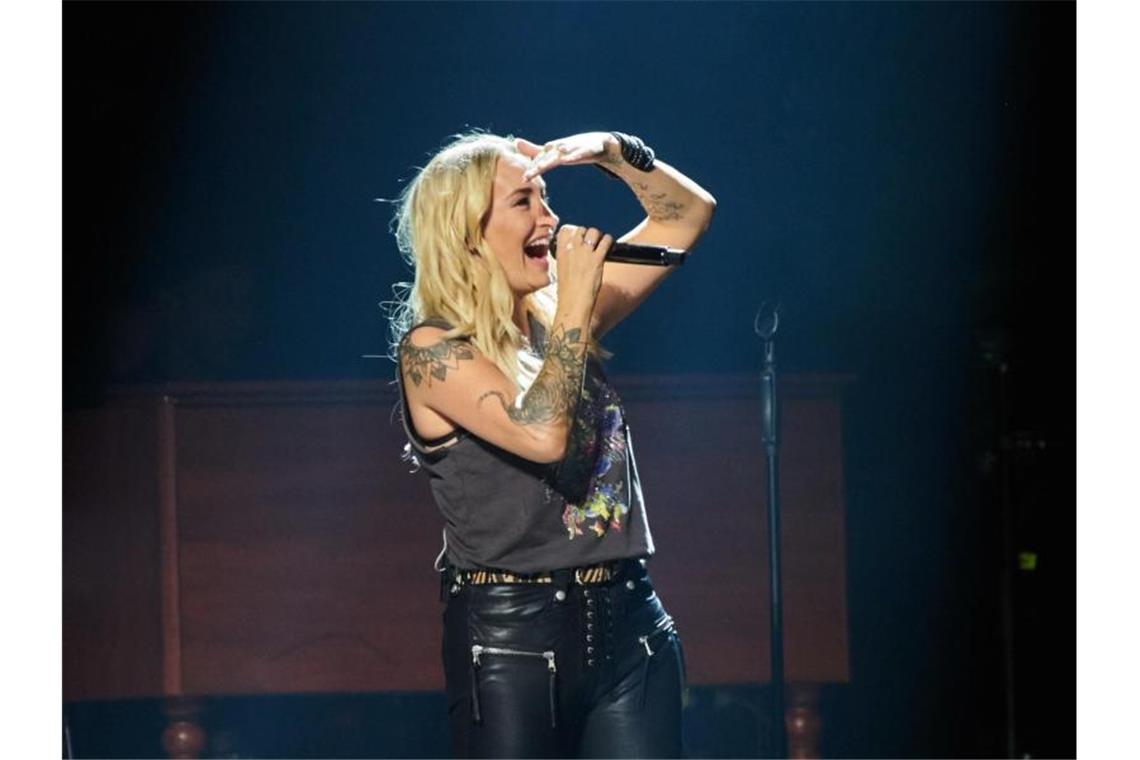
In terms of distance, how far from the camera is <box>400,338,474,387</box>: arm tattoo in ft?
6.40

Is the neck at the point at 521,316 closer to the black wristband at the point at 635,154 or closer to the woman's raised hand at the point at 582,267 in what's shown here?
the woman's raised hand at the point at 582,267

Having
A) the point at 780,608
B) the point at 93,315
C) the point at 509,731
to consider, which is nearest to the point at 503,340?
the point at 509,731

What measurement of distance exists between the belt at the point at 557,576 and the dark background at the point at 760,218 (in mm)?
1872

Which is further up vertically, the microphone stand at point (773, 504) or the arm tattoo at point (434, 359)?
the arm tattoo at point (434, 359)

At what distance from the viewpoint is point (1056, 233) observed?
4043 millimetres

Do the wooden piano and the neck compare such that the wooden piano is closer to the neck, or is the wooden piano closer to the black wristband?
the black wristband

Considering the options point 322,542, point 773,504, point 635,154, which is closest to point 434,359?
point 635,154

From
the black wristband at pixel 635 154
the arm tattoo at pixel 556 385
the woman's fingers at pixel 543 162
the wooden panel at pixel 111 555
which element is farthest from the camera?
the wooden panel at pixel 111 555

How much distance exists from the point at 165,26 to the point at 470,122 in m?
0.75

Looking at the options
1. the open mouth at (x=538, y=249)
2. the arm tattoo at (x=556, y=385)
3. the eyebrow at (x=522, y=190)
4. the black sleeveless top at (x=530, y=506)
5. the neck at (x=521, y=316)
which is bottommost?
the black sleeveless top at (x=530, y=506)

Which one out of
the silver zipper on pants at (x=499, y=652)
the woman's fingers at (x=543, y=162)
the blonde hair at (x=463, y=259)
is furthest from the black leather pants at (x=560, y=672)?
the woman's fingers at (x=543, y=162)

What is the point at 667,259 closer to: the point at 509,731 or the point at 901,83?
the point at 509,731

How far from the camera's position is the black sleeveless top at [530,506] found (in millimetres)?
1943

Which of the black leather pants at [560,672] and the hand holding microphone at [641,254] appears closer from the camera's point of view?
the black leather pants at [560,672]
